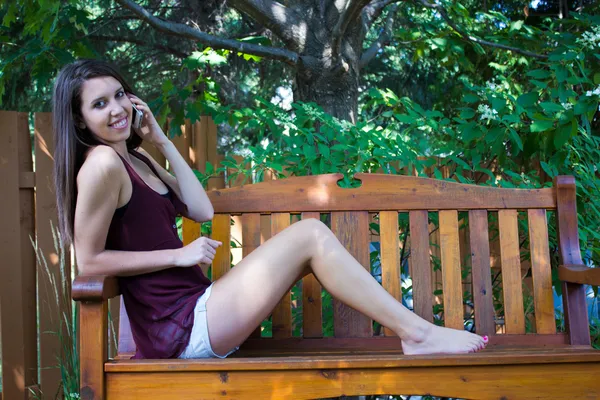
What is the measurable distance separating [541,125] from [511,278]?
67 centimetres

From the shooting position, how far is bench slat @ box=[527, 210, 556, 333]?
2646 mm

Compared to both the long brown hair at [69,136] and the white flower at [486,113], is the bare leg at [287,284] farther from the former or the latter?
Answer: the white flower at [486,113]

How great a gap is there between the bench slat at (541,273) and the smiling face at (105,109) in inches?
64.8

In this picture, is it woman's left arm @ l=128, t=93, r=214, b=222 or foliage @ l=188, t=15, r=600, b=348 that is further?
foliage @ l=188, t=15, r=600, b=348

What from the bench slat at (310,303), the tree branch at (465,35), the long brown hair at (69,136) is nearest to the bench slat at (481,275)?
the bench slat at (310,303)

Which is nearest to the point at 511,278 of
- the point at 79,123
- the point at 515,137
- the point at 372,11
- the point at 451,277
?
the point at 451,277

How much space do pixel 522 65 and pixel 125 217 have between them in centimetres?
388

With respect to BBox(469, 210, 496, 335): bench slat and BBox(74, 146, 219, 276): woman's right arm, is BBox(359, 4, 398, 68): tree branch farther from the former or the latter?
BBox(74, 146, 219, 276): woman's right arm

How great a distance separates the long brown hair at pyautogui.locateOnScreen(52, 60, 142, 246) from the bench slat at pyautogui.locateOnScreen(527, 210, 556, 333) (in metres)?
1.75

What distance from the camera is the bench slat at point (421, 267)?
2648 millimetres

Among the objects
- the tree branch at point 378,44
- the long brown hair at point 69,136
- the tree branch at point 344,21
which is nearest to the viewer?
the long brown hair at point 69,136

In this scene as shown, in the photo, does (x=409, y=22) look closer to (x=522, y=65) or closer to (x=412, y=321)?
(x=522, y=65)

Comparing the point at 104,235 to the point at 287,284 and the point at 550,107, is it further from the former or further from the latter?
the point at 550,107

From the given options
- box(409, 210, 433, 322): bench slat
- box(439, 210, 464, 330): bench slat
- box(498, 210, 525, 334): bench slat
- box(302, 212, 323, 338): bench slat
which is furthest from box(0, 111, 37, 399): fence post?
box(498, 210, 525, 334): bench slat
